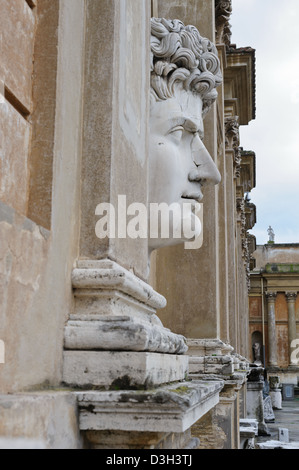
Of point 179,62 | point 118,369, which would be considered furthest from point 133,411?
point 179,62

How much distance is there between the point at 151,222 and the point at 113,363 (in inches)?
50.8

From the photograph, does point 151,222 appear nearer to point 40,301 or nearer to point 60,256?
point 60,256

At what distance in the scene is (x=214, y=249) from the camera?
752 cm

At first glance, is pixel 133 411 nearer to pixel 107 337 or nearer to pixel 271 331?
pixel 107 337

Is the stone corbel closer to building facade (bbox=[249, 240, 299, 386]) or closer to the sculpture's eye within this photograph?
the sculpture's eye

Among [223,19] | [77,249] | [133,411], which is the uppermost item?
[223,19]

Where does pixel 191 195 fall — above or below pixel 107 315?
above

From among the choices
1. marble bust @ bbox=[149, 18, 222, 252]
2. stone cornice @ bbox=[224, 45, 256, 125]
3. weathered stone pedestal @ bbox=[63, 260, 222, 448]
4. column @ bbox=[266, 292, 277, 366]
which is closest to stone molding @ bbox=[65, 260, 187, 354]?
weathered stone pedestal @ bbox=[63, 260, 222, 448]

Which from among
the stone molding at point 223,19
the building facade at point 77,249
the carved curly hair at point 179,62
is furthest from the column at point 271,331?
the building facade at point 77,249

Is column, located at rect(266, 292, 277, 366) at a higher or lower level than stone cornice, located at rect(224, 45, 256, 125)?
lower

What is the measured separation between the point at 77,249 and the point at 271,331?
42.9m

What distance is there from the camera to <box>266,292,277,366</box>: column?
43.9 m

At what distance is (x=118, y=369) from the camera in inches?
94.3
